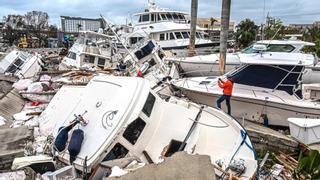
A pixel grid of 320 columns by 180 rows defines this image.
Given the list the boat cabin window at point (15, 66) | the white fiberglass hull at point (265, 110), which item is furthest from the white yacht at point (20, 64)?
the white fiberglass hull at point (265, 110)

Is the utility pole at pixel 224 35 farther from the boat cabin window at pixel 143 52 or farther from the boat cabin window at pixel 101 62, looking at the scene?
the boat cabin window at pixel 101 62

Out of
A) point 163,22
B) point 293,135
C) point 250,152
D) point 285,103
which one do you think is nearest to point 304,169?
point 250,152

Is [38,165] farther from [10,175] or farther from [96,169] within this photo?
[96,169]

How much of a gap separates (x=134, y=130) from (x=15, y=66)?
13.7 m

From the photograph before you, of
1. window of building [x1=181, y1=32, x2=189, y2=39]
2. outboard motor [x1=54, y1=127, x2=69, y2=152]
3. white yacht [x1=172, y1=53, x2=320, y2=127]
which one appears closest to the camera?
outboard motor [x1=54, y1=127, x2=69, y2=152]

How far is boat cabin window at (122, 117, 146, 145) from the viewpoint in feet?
18.0

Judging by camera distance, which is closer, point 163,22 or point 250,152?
point 250,152

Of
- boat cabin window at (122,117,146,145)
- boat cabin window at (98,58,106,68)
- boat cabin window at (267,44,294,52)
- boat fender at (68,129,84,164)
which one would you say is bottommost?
boat fender at (68,129,84,164)

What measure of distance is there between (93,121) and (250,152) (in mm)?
2840

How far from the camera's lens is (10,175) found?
16.3 ft

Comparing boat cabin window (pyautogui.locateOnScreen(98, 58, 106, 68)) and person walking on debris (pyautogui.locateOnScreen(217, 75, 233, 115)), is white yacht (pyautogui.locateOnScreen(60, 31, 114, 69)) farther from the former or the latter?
person walking on debris (pyautogui.locateOnScreen(217, 75, 233, 115))

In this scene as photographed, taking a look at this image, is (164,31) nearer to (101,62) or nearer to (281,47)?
(101,62)

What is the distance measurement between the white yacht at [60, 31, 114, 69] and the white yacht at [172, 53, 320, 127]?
9.69m

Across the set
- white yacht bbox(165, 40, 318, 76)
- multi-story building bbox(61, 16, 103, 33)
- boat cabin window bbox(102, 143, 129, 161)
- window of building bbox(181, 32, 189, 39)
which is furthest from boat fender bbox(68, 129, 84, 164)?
multi-story building bbox(61, 16, 103, 33)
